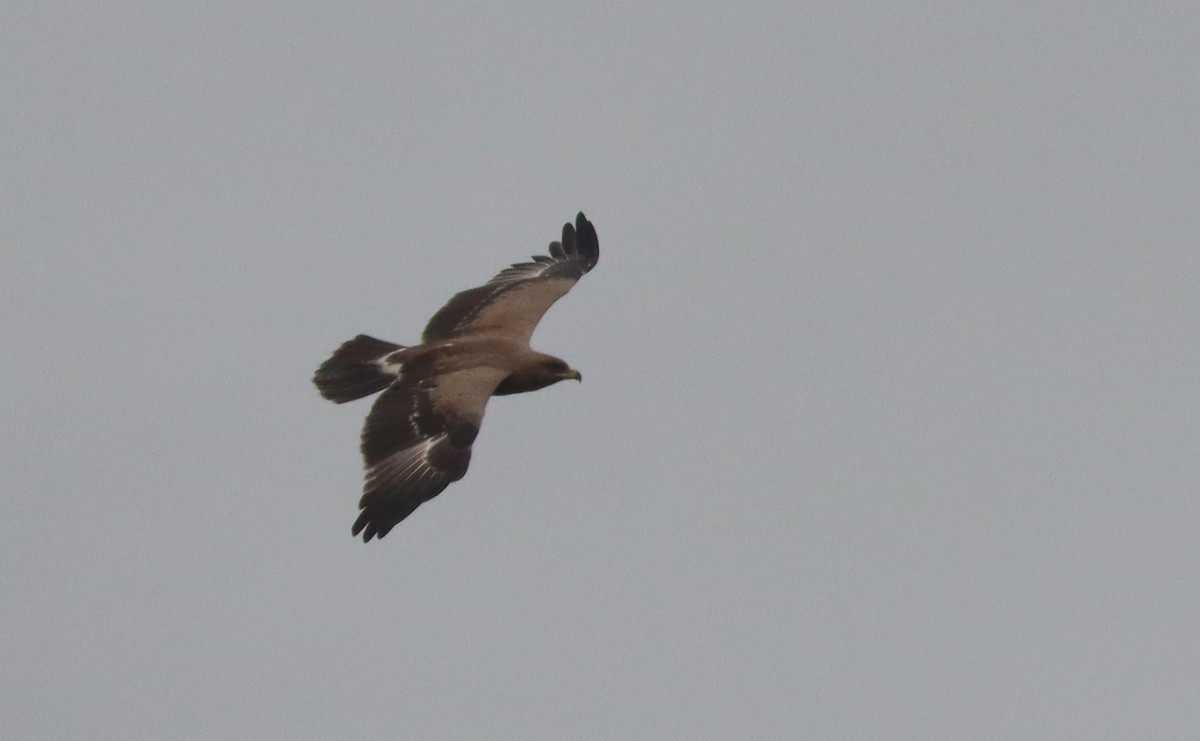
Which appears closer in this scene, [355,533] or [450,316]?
[355,533]

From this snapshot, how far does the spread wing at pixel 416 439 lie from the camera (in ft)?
50.7

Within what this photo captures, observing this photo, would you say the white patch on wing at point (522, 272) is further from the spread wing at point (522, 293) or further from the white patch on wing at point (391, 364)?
the white patch on wing at point (391, 364)

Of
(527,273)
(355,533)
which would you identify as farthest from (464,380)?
(527,273)

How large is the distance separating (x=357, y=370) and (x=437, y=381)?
725 millimetres

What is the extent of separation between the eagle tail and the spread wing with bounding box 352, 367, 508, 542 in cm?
20

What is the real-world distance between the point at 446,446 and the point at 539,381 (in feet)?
5.36

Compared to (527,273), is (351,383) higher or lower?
lower

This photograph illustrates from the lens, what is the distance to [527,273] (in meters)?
19.6

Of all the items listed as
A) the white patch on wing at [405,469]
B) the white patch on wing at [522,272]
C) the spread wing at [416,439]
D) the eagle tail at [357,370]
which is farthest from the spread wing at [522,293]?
the white patch on wing at [405,469]

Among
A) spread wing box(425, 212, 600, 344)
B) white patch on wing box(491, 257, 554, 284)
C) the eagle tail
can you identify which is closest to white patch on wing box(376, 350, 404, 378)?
the eagle tail

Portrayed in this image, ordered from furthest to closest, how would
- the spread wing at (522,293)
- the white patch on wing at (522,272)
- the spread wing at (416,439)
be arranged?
the white patch on wing at (522,272) → the spread wing at (522,293) → the spread wing at (416,439)

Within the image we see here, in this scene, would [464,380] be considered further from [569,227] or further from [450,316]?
[569,227]

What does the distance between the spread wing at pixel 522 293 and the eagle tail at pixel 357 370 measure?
896mm

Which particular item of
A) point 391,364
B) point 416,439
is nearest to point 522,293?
point 391,364
